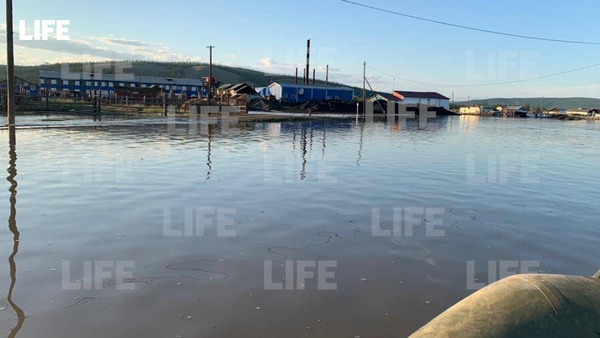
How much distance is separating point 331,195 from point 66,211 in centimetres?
494

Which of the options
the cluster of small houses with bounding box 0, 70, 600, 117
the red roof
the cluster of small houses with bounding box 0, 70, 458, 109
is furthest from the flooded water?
the red roof

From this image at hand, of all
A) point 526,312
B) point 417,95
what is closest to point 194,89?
point 417,95

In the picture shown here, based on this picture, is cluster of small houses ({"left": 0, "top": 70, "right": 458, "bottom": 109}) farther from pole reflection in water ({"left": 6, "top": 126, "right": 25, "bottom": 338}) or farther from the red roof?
pole reflection in water ({"left": 6, "top": 126, "right": 25, "bottom": 338})

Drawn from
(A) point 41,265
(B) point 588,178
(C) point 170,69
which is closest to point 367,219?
(A) point 41,265

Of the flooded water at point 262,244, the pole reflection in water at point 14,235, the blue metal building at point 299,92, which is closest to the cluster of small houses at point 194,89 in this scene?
the blue metal building at point 299,92

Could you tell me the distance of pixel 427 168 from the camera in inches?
558

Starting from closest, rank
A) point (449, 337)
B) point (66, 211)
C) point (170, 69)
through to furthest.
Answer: point (449, 337)
point (66, 211)
point (170, 69)

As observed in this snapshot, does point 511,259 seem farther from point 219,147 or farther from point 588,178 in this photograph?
point 219,147

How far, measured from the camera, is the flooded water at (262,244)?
4090mm

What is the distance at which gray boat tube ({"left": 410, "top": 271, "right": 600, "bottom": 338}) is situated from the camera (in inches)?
88.9

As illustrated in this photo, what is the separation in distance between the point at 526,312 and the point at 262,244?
4188 mm

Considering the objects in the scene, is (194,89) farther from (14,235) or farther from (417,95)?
(14,235)

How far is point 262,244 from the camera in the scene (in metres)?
6.15

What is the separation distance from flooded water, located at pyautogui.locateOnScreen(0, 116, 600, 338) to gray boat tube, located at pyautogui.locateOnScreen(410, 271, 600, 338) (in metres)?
1.60
